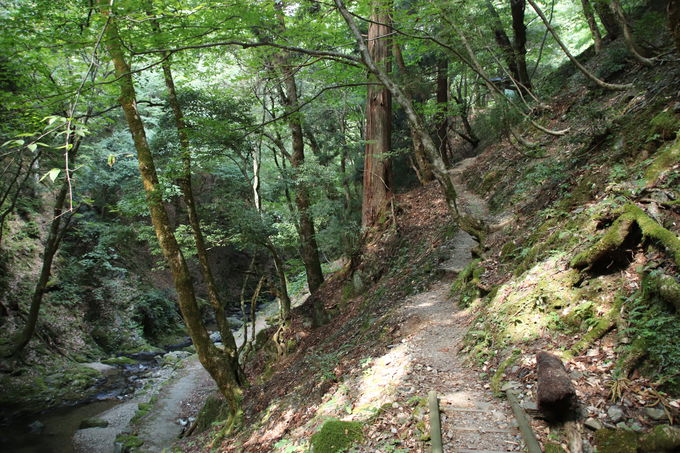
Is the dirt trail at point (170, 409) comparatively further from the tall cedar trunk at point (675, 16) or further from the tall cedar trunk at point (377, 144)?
the tall cedar trunk at point (675, 16)

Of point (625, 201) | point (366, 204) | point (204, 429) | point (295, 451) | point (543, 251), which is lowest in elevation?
point (204, 429)

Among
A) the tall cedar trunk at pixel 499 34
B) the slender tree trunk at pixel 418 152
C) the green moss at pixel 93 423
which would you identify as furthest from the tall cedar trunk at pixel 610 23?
the green moss at pixel 93 423

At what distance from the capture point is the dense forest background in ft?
15.6

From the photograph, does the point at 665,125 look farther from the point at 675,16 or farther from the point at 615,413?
the point at 615,413

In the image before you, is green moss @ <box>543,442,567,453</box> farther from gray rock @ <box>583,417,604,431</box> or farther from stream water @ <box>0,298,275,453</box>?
stream water @ <box>0,298,275,453</box>

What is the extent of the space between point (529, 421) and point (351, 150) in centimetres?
1370

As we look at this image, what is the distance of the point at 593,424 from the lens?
3311 mm

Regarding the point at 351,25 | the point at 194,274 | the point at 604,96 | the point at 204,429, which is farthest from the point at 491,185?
the point at 194,274

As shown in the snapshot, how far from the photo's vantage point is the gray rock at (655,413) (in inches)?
121

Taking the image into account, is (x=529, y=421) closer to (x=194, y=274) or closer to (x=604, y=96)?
(x=604, y=96)

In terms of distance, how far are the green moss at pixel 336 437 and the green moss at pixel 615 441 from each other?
2276 mm

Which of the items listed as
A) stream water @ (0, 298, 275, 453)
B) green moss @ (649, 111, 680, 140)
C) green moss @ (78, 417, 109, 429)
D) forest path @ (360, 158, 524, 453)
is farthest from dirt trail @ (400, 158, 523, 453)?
stream water @ (0, 298, 275, 453)

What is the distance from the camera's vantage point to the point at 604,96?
10.1m

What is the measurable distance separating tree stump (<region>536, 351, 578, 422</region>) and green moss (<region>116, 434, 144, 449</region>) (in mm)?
9741
